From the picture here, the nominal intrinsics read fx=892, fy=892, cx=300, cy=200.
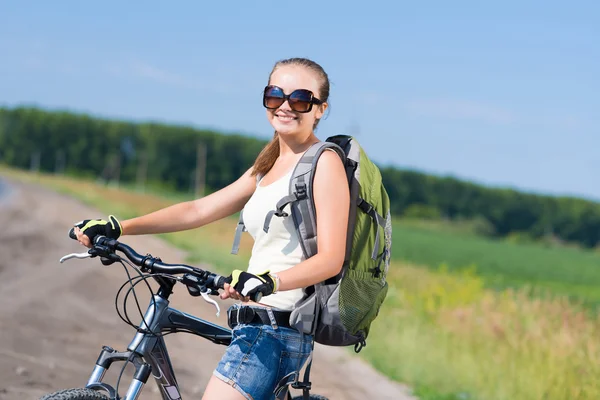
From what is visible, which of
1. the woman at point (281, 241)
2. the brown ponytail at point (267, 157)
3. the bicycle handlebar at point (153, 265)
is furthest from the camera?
the brown ponytail at point (267, 157)

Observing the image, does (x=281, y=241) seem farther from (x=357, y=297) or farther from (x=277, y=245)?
(x=357, y=297)

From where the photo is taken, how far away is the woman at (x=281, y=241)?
9.68 feet

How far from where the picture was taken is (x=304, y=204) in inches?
120

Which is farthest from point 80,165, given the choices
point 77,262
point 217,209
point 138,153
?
point 217,209

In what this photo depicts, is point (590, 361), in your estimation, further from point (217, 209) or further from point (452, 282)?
point (452, 282)

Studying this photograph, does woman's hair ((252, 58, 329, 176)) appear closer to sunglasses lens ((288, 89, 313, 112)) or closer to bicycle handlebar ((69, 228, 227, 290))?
sunglasses lens ((288, 89, 313, 112))

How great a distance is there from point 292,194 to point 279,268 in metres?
0.26

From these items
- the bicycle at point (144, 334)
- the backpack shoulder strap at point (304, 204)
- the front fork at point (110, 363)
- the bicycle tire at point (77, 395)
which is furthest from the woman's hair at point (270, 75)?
the bicycle tire at point (77, 395)

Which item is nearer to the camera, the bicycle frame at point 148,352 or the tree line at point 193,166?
the bicycle frame at point 148,352

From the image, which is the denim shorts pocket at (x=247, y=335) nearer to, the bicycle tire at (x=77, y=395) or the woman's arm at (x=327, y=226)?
the woman's arm at (x=327, y=226)

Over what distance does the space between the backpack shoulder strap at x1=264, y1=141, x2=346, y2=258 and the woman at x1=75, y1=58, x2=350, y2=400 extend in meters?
0.03

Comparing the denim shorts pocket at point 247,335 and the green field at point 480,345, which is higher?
the denim shorts pocket at point 247,335

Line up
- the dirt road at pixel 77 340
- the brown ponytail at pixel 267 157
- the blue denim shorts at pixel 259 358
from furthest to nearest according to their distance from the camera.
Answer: the dirt road at pixel 77 340, the brown ponytail at pixel 267 157, the blue denim shorts at pixel 259 358

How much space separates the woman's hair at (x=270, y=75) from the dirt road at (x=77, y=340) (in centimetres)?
326
